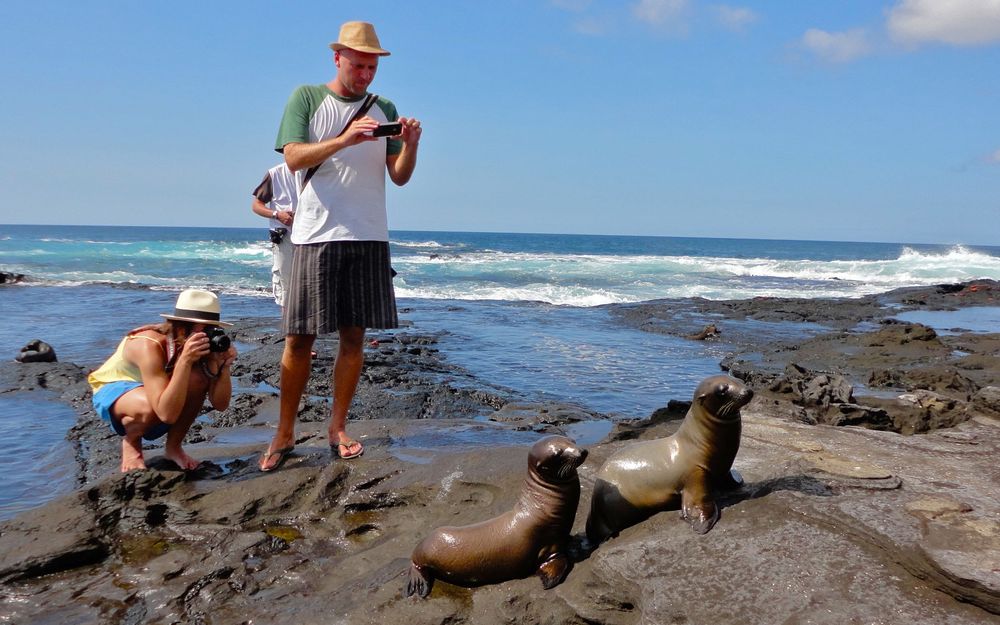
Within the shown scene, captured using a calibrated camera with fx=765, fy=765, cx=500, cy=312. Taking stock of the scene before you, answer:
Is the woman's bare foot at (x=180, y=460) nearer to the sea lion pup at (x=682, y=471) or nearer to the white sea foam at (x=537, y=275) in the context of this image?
the sea lion pup at (x=682, y=471)

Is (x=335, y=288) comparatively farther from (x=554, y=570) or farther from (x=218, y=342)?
(x=554, y=570)

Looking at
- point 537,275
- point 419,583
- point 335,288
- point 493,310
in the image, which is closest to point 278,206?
point 335,288

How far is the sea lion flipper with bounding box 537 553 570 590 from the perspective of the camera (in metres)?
3.11

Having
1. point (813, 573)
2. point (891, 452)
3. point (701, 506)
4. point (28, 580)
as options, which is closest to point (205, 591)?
point (28, 580)

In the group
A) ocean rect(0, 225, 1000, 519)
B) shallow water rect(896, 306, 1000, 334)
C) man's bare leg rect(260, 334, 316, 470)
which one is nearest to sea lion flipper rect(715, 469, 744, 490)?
man's bare leg rect(260, 334, 316, 470)

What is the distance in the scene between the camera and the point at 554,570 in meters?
3.16

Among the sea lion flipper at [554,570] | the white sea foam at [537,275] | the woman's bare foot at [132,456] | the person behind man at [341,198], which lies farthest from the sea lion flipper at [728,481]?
the white sea foam at [537,275]

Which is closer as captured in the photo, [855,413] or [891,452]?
[891,452]

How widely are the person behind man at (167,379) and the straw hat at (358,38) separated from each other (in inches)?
64.3

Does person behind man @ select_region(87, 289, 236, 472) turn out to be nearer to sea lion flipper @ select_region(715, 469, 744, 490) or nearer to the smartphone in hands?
the smartphone in hands

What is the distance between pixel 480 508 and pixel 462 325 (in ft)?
37.1

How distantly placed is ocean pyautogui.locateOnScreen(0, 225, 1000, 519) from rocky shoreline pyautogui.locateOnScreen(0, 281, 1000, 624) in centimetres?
112

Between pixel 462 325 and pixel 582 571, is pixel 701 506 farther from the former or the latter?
pixel 462 325

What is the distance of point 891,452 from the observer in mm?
4113
